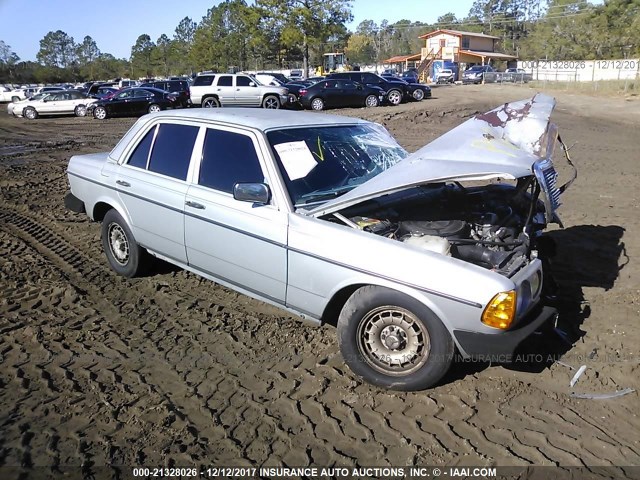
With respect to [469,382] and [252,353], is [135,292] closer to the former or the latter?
[252,353]

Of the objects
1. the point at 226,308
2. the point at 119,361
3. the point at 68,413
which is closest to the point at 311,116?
the point at 226,308

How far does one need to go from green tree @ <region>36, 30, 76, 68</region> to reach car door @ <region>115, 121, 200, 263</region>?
93687 mm

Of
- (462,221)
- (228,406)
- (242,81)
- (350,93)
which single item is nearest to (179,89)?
(242,81)

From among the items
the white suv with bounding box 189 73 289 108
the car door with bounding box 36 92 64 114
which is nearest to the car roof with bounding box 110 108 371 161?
the white suv with bounding box 189 73 289 108

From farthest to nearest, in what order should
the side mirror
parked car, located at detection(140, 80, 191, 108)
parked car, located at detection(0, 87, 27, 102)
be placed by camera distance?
parked car, located at detection(0, 87, 27, 102)
parked car, located at detection(140, 80, 191, 108)
the side mirror

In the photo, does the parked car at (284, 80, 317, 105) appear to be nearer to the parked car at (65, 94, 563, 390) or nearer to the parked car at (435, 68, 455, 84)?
the parked car at (65, 94, 563, 390)

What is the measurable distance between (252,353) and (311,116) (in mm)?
2202

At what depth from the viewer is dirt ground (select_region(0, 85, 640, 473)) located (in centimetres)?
303

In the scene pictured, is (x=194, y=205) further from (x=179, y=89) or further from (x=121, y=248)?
(x=179, y=89)

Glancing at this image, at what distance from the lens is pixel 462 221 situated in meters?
3.95

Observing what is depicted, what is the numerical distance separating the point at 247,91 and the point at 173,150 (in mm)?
20992

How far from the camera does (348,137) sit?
4.71 metres

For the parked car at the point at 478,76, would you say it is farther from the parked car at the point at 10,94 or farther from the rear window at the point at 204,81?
the parked car at the point at 10,94

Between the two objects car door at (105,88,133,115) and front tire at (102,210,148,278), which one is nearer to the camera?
front tire at (102,210,148,278)
